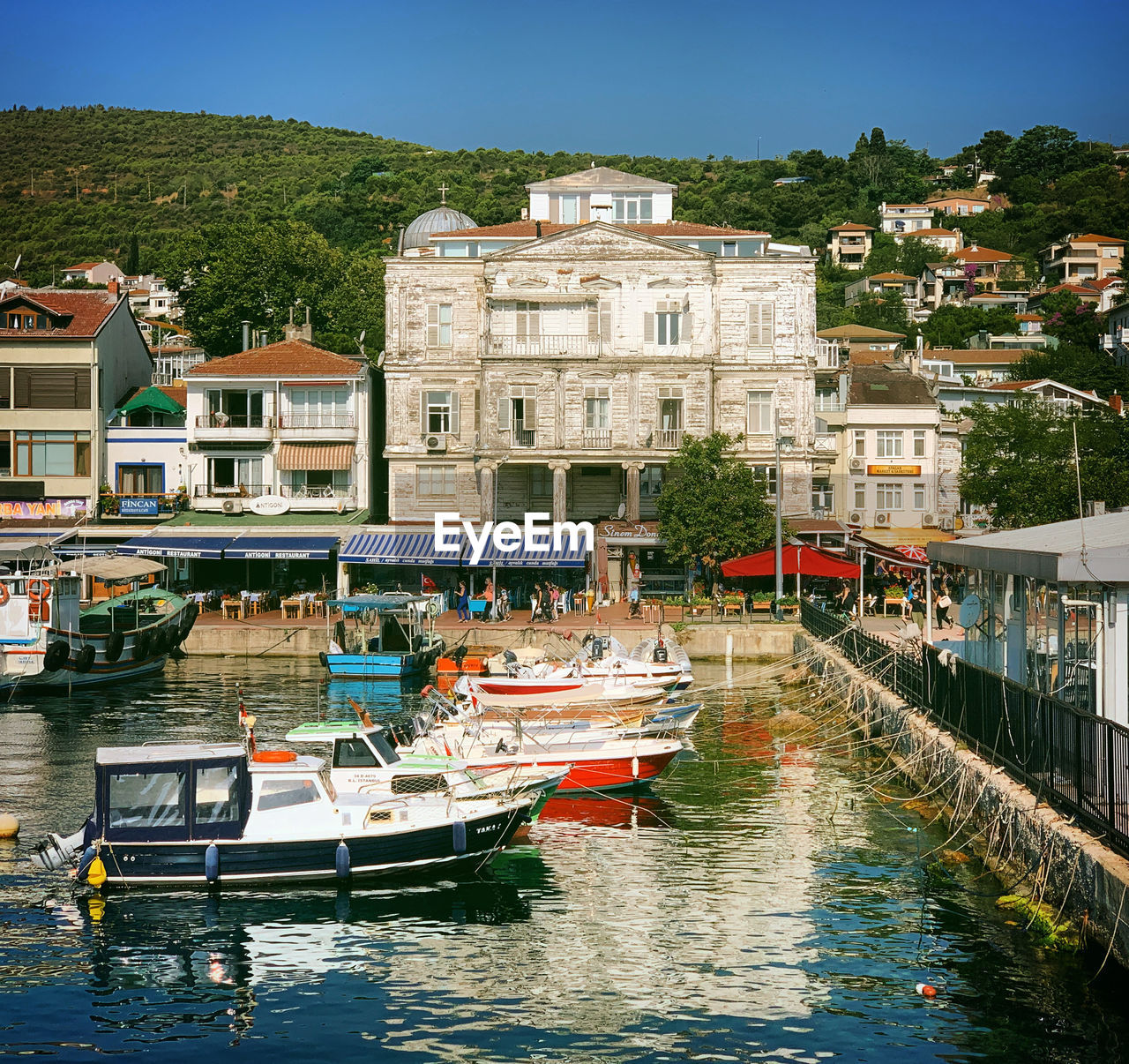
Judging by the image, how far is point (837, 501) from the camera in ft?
233

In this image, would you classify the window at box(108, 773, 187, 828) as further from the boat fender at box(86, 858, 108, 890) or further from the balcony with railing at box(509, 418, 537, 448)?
the balcony with railing at box(509, 418, 537, 448)

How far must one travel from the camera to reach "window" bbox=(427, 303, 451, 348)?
6519cm

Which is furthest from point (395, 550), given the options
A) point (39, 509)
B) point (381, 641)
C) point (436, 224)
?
point (436, 224)

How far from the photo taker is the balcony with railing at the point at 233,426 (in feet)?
213

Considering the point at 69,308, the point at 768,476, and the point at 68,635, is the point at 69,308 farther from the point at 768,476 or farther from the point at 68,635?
the point at 768,476

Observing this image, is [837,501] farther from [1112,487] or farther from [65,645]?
[65,645]

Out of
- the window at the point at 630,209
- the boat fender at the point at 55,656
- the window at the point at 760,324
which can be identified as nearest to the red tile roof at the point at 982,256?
the window at the point at 630,209

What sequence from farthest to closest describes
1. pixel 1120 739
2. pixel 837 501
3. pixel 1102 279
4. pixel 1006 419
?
1. pixel 1102 279
2. pixel 837 501
3. pixel 1006 419
4. pixel 1120 739

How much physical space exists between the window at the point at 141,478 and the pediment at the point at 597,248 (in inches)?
799

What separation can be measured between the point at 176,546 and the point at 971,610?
40.3 metres

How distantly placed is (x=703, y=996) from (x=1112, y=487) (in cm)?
4884

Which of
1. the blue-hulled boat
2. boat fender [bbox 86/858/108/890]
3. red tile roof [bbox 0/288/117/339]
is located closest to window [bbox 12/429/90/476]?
red tile roof [bbox 0/288/117/339]

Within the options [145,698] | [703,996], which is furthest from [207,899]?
[145,698]

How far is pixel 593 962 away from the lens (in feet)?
61.8
